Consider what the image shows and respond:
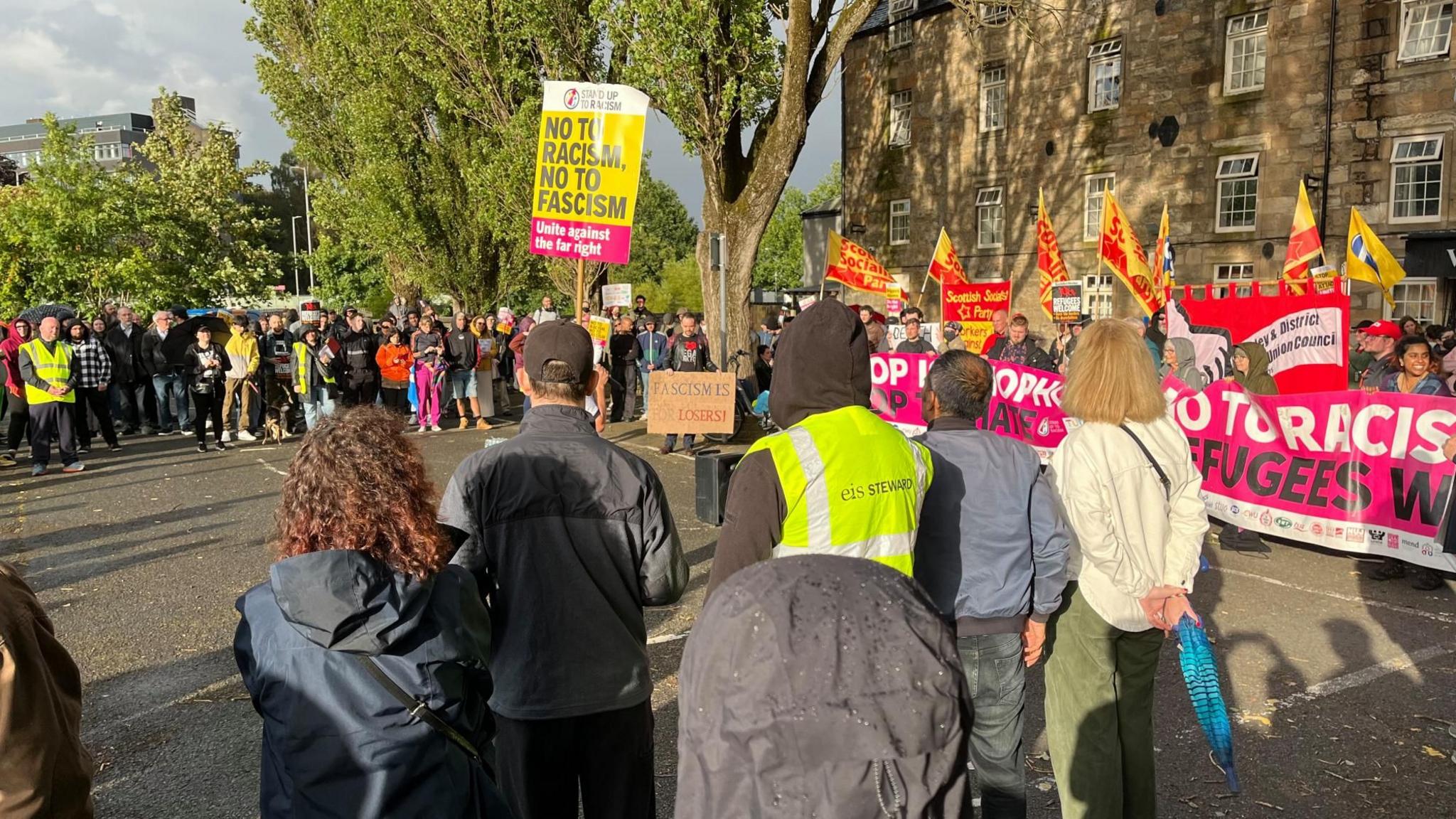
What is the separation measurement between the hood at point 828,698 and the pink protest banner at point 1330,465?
7.42 meters

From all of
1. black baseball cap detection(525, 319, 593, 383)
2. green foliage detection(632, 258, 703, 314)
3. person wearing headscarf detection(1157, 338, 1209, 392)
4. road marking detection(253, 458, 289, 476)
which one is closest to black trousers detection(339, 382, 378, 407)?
road marking detection(253, 458, 289, 476)

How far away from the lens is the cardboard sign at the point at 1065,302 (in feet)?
46.2

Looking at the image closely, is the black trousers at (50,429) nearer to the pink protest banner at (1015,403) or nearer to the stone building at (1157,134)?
the pink protest banner at (1015,403)

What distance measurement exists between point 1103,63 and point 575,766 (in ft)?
90.2

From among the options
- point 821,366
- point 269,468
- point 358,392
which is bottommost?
point 269,468

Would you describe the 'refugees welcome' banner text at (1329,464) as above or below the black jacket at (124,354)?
below

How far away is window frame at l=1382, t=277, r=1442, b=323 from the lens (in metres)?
20.6

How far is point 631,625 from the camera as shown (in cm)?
294

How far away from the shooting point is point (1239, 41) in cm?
2328

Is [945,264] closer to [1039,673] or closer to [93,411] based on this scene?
[1039,673]

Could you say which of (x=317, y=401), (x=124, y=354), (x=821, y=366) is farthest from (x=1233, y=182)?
(x=821, y=366)

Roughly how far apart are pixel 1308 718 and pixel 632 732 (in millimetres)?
3664

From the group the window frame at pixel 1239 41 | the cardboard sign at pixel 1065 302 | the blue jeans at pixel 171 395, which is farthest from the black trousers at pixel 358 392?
the window frame at pixel 1239 41

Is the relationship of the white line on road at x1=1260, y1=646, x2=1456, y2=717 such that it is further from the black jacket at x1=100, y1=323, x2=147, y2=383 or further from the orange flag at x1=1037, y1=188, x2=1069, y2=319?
the black jacket at x1=100, y1=323, x2=147, y2=383
